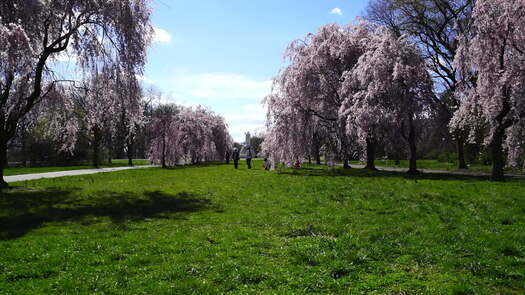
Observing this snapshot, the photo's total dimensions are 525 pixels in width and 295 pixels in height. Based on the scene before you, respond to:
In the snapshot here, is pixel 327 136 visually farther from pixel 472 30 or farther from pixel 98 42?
pixel 98 42

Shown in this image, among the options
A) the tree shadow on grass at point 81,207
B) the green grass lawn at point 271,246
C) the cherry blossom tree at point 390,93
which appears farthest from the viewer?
the cherry blossom tree at point 390,93

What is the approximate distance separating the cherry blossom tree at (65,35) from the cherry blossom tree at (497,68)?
48.8 ft

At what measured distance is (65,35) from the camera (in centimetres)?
1700

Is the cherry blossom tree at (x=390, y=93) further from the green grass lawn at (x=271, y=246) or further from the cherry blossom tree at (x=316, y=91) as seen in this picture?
the green grass lawn at (x=271, y=246)

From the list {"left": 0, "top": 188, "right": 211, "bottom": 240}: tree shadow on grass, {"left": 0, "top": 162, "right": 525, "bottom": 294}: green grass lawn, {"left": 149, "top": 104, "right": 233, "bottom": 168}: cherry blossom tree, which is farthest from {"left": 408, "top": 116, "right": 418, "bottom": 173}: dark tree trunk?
{"left": 149, "top": 104, "right": 233, "bottom": 168}: cherry blossom tree

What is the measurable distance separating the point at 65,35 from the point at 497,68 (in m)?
19.0

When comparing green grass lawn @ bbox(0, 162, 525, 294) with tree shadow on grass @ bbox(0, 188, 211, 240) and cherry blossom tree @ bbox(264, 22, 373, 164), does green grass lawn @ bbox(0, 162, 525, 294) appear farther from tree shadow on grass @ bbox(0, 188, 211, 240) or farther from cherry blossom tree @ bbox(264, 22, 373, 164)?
cherry blossom tree @ bbox(264, 22, 373, 164)

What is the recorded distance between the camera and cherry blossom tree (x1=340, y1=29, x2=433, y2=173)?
21.4 meters

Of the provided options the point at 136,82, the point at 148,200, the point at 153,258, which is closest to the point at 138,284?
the point at 153,258

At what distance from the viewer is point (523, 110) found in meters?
16.0

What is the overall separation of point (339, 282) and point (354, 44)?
76.4 feet

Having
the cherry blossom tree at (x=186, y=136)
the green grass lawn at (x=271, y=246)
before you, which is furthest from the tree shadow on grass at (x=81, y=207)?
the cherry blossom tree at (x=186, y=136)

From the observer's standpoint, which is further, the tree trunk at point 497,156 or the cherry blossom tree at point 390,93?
the cherry blossom tree at point 390,93

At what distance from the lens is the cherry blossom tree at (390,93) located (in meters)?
21.4
